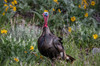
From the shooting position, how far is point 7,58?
508 cm

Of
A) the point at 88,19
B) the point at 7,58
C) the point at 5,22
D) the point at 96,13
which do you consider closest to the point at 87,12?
the point at 88,19

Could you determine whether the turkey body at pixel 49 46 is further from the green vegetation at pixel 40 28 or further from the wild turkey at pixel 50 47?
the green vegetation at pixel 40 28

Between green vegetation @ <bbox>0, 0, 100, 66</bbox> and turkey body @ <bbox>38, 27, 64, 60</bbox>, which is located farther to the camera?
green vegetation @ <bbox>0, 0, 100, 66</bbox>

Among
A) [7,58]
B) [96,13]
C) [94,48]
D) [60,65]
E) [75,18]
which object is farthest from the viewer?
[96,13]

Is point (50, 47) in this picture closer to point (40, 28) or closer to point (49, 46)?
point (49, 46)

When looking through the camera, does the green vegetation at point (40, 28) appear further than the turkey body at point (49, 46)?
Yes

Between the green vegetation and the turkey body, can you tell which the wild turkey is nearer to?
the turkey body

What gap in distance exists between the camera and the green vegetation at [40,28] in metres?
5.22

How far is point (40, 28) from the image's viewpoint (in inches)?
285

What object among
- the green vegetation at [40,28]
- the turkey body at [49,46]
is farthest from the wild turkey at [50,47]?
the green vegetation at [40,28]

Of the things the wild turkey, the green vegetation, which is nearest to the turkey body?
the wild turkey

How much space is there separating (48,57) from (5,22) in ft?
7.80

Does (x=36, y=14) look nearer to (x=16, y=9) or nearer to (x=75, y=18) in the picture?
(x=16, y=9)

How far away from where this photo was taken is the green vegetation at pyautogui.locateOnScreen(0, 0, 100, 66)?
5.22 meters
